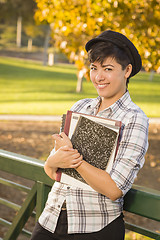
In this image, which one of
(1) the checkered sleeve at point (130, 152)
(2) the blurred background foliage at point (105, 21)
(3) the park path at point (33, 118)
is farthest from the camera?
(3) the park path at point (33, 118)

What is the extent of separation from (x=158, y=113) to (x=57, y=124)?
236 inches

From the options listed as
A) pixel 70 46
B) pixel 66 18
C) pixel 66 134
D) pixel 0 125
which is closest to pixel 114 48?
pixel 66 134

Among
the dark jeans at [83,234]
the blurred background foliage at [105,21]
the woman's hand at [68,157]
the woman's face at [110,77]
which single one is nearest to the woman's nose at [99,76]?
the woman's face at [110,77]

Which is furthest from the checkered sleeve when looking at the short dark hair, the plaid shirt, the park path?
the park path

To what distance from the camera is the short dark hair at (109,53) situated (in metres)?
1.81

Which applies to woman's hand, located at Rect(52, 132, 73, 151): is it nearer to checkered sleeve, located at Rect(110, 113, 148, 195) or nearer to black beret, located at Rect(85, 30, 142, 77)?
checkered sleeve, located at Rect(110, 113, 148, 195)

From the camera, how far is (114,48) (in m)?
1.81

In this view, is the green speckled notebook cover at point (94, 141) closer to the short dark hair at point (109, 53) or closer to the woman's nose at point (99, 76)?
the woman's nose at point (99, 76)

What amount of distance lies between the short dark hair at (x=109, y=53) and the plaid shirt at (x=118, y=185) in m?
0.18

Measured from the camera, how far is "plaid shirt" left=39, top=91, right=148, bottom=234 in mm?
1710

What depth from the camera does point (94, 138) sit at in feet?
5.77

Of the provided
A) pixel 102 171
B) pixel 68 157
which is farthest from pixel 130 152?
pixel 68 157

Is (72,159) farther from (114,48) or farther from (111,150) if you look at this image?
(114,48)

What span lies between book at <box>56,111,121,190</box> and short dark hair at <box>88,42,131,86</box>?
0.32 m
